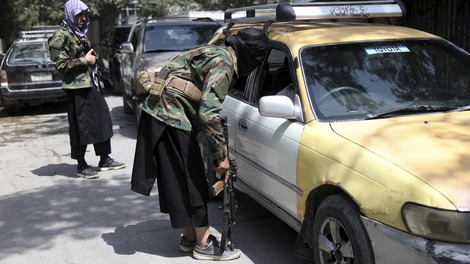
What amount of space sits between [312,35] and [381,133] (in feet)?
4.06

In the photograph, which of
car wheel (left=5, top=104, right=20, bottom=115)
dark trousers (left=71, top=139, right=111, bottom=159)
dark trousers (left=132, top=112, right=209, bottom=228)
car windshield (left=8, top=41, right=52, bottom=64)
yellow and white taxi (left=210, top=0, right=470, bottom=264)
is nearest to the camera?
yellow and white taxi (left=210, top=0, right=470, bottom=264)

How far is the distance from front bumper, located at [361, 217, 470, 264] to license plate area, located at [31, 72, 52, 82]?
32.6ft

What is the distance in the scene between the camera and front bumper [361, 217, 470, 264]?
261cm

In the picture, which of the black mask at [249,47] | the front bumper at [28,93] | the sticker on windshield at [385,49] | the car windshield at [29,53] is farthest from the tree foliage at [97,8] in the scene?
the black mask at [249,47]

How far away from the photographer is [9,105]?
12.3m

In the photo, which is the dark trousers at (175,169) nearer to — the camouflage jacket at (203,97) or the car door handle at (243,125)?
the camouflage jacket at (203,97)

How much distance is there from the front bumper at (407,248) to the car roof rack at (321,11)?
207 cm

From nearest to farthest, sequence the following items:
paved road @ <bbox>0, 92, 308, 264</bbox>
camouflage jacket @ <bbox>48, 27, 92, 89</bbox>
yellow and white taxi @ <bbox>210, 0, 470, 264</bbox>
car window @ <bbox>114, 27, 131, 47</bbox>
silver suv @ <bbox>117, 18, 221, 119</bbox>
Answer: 1. yellow and white taxi @ <bbox>210, 0, 470, 264</bbox>
2. paved road @ <bbox>0, 92, 308, 264</bbox>
3. camouflage jacket @ <bbox>48, 27, 92, 89</bbox>
4. silver suv @ <bbox>117, 18, 221, 119</bbox>
5. car window @ <bbox>114, 27, 131, 47</bbox>

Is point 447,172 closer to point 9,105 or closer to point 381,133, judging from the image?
point 381,133

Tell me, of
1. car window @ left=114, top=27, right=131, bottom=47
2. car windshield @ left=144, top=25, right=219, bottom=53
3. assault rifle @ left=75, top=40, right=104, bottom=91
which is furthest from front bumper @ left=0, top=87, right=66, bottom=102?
assault rifle @ left=75, top=40, right=104, bottom=91

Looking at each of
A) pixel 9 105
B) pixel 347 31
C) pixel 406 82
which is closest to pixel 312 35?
pixel 347 31

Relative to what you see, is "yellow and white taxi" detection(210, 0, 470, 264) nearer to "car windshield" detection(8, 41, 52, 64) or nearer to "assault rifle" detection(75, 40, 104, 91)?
"assault rifle" detection(75, 40, 104, 91)

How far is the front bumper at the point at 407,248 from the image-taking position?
8.55 feet

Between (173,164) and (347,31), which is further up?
(347,31)
